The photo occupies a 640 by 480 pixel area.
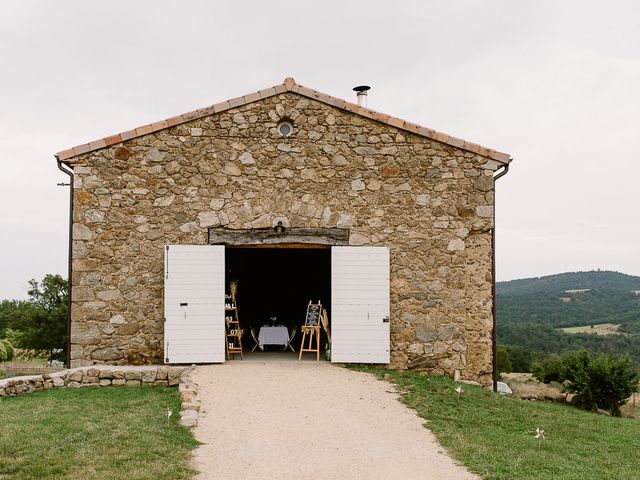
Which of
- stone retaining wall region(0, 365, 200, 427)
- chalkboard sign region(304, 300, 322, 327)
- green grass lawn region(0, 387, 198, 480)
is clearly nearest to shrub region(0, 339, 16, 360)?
stone retaining wall region(0, 365, 200, 427)

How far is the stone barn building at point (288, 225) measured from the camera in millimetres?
11672

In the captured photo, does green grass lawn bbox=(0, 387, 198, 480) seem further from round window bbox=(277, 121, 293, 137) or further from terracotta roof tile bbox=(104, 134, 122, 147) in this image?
round window bbox=(277, 121, 293, 137)

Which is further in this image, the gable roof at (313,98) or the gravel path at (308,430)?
the gable roof at (313,98)

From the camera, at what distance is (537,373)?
15875 millimetres

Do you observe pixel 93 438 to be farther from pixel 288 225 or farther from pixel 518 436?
pixel 288 225

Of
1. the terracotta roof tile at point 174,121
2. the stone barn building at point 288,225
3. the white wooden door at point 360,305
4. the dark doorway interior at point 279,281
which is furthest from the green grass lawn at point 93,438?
the dark doorway interior at point 279,281

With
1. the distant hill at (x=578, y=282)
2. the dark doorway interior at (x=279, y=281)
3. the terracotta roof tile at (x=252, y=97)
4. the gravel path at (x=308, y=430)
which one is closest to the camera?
the gravel path at (x=308, y=430)

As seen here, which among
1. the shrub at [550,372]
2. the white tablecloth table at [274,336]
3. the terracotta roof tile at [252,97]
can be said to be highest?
the terracotta roof tile at [252,97]

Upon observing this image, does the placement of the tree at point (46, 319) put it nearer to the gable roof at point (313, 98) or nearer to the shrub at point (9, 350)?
the shrub at point (9, 350)

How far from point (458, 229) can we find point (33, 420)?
748 cm

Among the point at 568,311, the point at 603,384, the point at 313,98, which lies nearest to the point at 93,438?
the point at 313,98

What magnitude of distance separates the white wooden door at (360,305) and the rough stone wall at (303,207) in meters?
0.24

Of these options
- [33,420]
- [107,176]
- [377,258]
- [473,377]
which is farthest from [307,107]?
[33,420]

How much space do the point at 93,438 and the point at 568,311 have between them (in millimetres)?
42706
